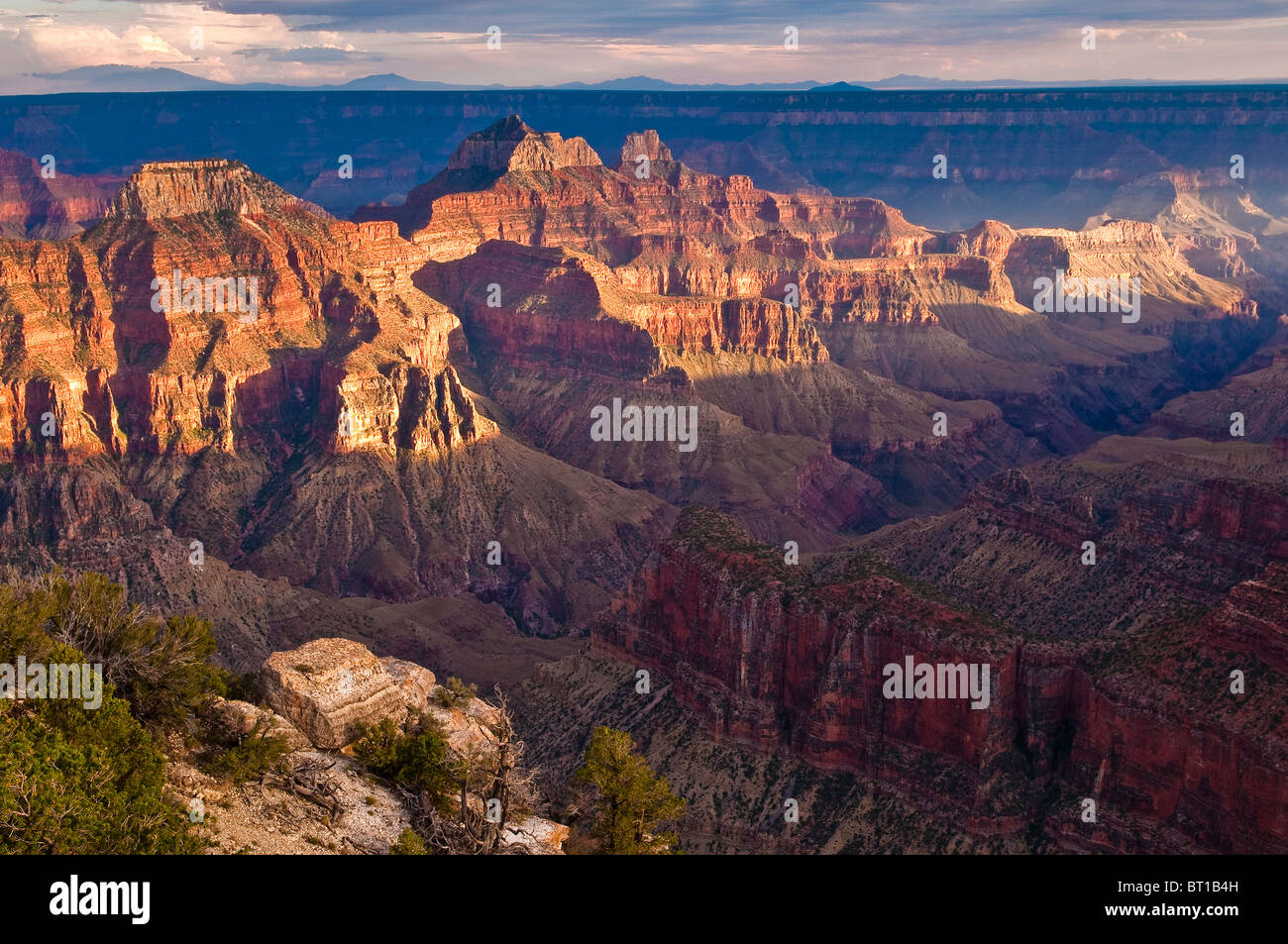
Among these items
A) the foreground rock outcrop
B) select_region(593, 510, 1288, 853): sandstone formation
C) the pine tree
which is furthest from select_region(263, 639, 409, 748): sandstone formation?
select_region(593, 510, 1288, 853): sandstone formation

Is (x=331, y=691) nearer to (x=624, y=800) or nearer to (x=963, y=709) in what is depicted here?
(x=624, y=800)

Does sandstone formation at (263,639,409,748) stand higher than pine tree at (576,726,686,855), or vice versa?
sandstone formation at (263,639,409,748)

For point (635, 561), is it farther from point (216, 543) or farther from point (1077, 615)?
point (1077, 615)

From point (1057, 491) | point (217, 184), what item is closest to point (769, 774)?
point (1057, 491)

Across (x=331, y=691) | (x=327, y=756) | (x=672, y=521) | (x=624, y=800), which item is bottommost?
(x=672, y=521)

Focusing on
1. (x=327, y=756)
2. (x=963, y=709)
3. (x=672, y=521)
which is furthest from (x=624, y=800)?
(x=672, y=521)

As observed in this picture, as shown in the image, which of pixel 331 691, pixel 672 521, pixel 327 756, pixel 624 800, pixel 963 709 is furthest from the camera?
pixel 672 521

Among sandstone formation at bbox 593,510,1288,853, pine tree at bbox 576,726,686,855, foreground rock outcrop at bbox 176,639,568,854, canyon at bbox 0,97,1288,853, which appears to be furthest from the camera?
canyon at bbox 0,97,1288,853

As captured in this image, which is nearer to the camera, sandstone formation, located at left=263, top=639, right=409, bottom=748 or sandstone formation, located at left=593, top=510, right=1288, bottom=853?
sandstone formation, located at left=263, top=639, right=409, bottom=748

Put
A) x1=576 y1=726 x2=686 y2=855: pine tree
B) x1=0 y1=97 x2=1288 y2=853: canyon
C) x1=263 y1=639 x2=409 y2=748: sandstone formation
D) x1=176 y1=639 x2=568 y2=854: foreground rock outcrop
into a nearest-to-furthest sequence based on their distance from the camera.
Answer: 1. x1=176 y1=639 x2=568 y2=854: foreground rock outcrop
2. x1=576 y1=726 x2=686 y2=855: pine tree
3. x1=263 y1=639 x2=409 y2=748: sandstone formation
4. x1=0 y1=97 x2=1288 y2=853: canyon

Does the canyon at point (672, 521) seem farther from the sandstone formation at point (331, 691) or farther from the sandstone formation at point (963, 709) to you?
the sandstone formation at point (331, 691)

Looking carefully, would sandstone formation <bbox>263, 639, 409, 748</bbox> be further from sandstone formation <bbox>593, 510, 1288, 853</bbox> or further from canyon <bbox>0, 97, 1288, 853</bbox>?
sandstone formation <bbox>593, 510, 1288, 853</bbox>
